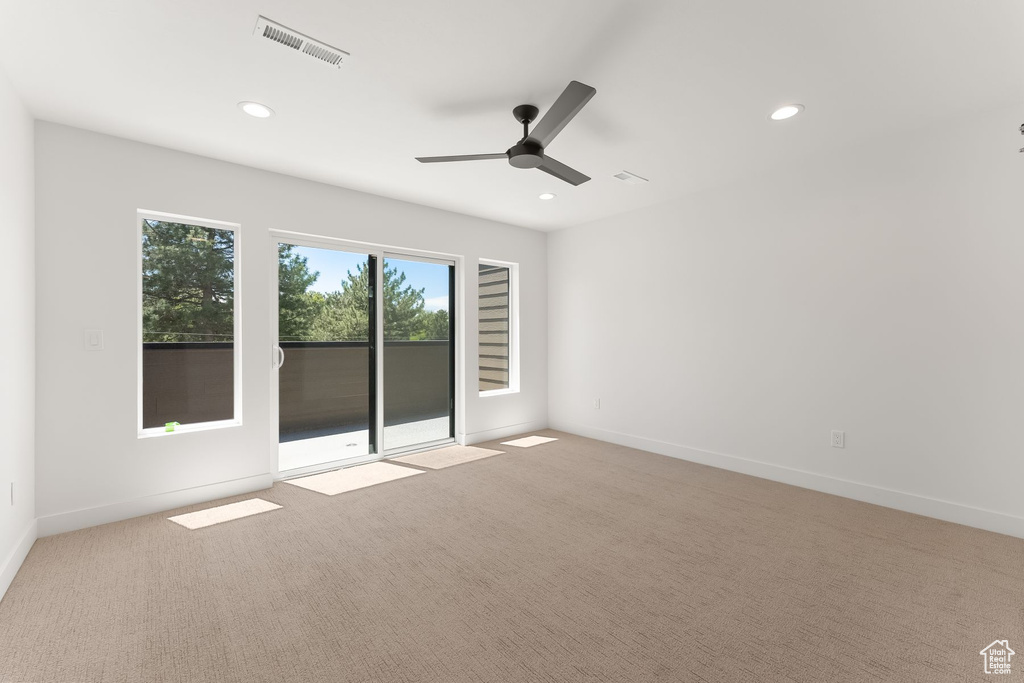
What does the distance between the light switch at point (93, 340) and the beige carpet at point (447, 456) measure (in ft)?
8.08

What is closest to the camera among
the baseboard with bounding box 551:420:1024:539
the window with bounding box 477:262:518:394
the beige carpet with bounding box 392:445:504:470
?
the baseboard with bounding box 551:420:1024:539

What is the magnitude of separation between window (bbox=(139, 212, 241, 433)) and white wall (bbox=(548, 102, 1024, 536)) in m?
3.77

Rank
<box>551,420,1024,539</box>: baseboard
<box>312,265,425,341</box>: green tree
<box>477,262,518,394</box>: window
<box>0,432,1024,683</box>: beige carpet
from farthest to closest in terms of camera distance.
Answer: <box>477,262,518,394</box>: window < <box>312,265,425,341</box>: green tree < <box>551,420,1024,539</box>: baseboard < <box>0,432,1024,683</box>: beige carpet

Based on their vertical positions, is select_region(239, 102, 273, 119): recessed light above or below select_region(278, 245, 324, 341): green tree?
above

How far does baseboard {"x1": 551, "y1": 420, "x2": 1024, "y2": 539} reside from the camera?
282cm

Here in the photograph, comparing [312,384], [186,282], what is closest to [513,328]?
[312,384]

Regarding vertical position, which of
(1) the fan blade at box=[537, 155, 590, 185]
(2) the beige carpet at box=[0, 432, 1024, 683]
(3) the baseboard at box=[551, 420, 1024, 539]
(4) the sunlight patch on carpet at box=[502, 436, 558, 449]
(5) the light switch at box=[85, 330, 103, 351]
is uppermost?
(1) the fan blade at box=[537, 155, 590, 185]

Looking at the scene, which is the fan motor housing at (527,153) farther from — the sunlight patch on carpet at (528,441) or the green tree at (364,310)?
the sunlight patch on carpet at (528,441)

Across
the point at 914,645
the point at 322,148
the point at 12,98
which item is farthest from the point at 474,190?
the point at 914,645

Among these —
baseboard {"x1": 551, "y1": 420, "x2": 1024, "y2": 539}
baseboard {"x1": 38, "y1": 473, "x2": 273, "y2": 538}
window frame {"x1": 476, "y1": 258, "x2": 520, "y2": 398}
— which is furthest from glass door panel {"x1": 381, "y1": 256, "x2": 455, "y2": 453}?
baseboard {"x1": 551, "y1": 420, "x2": 1024, "y2": 539}

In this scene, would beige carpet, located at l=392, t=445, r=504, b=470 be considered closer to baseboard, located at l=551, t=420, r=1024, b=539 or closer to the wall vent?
baseboard, located at l=551, t=420, r=1024, b=539

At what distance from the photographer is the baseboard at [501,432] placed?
201 inches

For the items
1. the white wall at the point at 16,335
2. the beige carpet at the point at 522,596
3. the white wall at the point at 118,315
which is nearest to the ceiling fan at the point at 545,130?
the white wall at the point at 118,315

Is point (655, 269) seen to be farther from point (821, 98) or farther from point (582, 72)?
point (582, 72)
